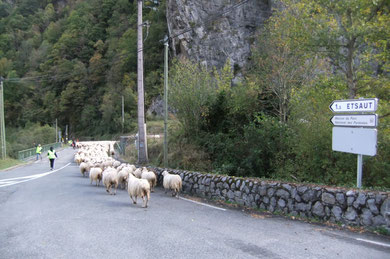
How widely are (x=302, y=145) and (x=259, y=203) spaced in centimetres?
298

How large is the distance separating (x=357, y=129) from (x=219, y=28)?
37.5 m

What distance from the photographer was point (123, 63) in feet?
224

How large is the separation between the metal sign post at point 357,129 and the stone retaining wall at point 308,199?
823mm

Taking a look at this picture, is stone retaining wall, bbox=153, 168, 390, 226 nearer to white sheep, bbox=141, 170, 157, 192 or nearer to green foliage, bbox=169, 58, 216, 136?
white sheep, bbox=141, 170, 157, 192

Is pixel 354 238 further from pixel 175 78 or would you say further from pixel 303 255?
pixel 175 78

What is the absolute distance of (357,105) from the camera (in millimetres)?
7281

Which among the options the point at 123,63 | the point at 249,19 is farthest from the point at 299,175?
the point at 123,63

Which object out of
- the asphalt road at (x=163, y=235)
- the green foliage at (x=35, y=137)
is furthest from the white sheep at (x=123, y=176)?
the green foliage at (x=35, y=137)

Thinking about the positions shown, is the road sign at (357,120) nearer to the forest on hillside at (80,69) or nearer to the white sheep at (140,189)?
the white sheep at (140,189)

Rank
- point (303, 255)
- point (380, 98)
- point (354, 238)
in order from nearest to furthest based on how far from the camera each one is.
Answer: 1. point (303, 255)
2. point (354, 238)
3. point (380, 98)

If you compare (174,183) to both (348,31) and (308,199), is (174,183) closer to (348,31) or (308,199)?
(308,199)

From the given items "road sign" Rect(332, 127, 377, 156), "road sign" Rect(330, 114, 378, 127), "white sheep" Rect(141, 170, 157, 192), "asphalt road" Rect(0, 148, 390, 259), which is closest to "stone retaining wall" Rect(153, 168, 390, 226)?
"asphalt road" Rect(0, 148, 390, 259)

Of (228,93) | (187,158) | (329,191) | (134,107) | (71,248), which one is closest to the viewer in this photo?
(71,248)

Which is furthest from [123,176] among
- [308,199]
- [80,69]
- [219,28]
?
[80,69]
